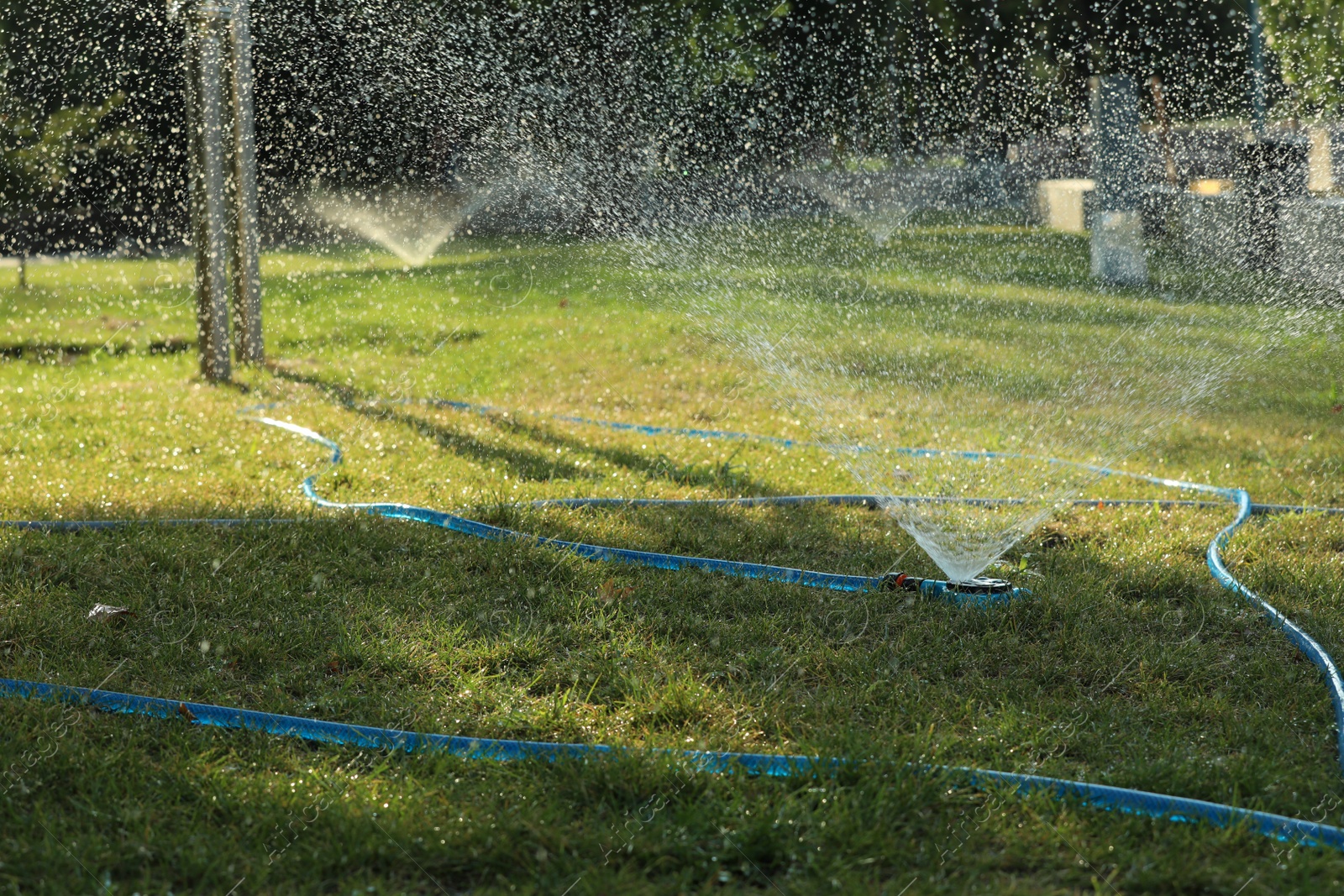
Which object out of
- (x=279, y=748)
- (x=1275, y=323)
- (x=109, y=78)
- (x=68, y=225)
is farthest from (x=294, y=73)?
(x=279, y=748)

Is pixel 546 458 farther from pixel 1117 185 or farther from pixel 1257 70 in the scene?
pixel 1257 70

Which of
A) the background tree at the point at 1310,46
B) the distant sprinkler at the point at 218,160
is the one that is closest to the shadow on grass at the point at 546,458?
the distant sprinkler at the point at 218,160

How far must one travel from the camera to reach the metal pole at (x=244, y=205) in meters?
6.61

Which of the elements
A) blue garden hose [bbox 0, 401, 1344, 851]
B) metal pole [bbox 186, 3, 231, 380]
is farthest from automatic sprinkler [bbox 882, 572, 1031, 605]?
metal pole [bbox 186, 3, 231, 380]

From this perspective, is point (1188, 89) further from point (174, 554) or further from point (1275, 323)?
point (174, 554)

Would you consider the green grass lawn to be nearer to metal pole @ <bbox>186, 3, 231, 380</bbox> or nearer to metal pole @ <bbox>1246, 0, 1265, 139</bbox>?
metal pole @ <bbox>186, 3, 231, 380</bbox>

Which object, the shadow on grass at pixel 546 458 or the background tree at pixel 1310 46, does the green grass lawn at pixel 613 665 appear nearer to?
the shadow on grass at pixel 546 458

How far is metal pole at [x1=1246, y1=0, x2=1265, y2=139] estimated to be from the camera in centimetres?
1202

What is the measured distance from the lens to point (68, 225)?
13414 millimetres

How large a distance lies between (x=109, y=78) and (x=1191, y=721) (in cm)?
1092

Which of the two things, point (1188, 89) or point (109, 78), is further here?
point (1188, 89)

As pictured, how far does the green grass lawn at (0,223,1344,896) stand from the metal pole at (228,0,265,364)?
1.00m

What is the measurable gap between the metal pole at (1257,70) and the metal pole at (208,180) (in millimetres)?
9931

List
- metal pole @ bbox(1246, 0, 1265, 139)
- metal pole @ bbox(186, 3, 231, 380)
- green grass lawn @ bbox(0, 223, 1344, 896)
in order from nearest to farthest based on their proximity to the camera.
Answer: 1. green grass lawn @ bbox(0, 223, 1344, 896)
2. metal pole @ bbox(186, 3, 231, 380)
3. metal pole @ bbox(1246, 0, 1265, 139)
